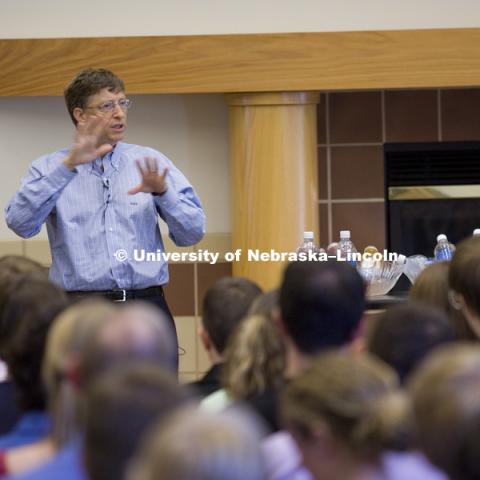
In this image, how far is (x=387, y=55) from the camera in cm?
535

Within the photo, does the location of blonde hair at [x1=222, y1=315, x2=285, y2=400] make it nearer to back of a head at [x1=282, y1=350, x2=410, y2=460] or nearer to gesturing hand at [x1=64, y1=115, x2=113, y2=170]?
back of a head at [x1=282, y1=350, x2=410, y2=460]

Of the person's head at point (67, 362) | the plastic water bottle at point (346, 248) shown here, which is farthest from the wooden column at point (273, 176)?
the person's head at point (67, 362)

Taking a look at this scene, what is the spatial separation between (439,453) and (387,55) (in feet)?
13.3

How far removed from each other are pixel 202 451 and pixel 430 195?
15.6ft

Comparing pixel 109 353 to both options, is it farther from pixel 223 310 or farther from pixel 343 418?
pixel 223 310

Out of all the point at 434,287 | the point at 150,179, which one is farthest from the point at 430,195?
the point at 434,287

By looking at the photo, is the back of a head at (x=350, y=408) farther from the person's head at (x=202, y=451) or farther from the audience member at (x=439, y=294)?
the audience member at (x=439, y=294)

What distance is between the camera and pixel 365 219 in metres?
5.80

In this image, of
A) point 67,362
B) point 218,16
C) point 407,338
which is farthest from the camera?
point 218,16

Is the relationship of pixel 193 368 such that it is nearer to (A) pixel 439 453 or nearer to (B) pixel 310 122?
(B) pixel 310 122

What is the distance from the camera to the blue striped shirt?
388cm

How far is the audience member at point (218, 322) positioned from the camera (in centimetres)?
265

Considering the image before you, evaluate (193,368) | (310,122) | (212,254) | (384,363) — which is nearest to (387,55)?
(310,122)

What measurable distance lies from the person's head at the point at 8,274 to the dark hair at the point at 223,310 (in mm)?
374
